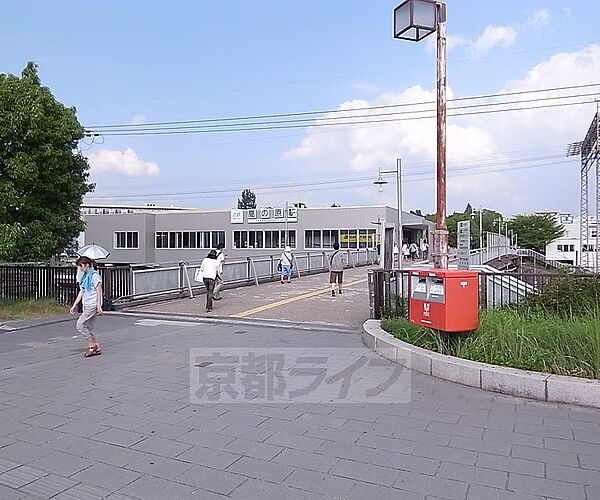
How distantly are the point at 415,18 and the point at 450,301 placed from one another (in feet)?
13.7

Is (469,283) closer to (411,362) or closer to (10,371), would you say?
(411,362)

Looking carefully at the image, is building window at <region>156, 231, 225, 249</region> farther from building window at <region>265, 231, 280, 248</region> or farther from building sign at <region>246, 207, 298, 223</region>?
building window at <region>265, 231, 280, 248</region>

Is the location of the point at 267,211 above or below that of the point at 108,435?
above

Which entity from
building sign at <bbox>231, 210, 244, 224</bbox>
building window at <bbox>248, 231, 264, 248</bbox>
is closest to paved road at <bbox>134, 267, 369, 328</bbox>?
building window at <bbox>248, 231, 264, 248</bbox>

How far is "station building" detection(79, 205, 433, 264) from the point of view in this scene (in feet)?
158

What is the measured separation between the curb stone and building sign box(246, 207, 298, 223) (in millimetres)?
43239

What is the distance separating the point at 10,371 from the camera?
308 inches

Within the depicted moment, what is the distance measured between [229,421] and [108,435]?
1099mm

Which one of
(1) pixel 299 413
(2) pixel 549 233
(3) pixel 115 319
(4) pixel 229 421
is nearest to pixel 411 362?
(1) pixel 299 413

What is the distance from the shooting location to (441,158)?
29.8ft

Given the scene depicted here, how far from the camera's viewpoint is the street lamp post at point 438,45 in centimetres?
841

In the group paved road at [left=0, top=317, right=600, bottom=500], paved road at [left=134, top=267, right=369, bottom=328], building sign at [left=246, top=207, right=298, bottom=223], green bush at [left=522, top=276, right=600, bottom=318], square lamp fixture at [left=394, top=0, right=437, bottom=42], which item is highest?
square lamp fixture at [left=394, top=0, right=437, bottom=42]

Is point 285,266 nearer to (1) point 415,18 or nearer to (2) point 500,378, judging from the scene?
(1) point 415,18

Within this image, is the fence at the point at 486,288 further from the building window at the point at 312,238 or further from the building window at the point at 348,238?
the building window at the point at 312,238
